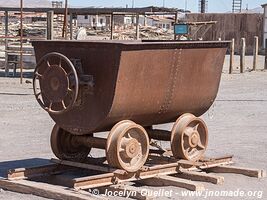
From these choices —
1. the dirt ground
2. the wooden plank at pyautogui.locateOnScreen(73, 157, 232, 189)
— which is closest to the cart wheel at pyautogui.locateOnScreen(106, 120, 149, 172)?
the wooden plank at pyautogui.locateOnScreen(73, 157, 232, 189)

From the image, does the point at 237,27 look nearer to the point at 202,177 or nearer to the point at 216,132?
the point at 216,132

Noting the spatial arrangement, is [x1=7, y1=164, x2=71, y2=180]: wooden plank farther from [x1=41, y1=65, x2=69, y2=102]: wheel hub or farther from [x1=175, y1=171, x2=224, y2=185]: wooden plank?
[x1=175, y1=171, x2=224, y2=185]: wooden plank

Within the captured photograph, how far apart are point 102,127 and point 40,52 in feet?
4.31

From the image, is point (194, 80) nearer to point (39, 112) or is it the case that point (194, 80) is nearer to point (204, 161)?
point (204, 161)

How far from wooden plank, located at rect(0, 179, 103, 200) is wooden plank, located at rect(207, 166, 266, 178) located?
7.52ft

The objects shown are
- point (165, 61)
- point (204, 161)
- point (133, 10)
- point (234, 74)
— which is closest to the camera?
point (165, 61)

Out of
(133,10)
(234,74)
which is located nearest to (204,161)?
(133,10)

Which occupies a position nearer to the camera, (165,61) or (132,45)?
(132,45)

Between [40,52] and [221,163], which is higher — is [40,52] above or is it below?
above

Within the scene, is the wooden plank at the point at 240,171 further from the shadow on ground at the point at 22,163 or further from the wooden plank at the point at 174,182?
the shadow on ground at the point at 22,163

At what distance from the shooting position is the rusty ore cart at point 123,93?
780 centimetres

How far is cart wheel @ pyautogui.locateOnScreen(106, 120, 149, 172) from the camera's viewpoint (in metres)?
7.85

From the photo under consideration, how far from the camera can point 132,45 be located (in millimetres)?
7738

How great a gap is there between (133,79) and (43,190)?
1.59 m
